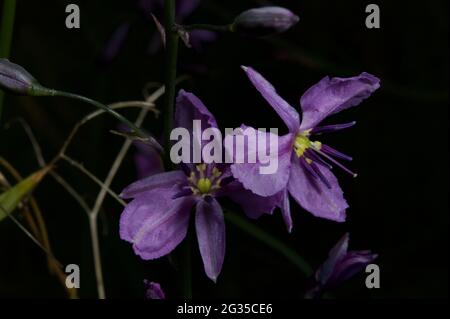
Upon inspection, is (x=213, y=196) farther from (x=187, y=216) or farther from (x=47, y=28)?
(x=47, y=28)

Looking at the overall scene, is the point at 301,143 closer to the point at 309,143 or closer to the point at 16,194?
the point at 309,143

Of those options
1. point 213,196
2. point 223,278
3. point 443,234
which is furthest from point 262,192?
point 443,234

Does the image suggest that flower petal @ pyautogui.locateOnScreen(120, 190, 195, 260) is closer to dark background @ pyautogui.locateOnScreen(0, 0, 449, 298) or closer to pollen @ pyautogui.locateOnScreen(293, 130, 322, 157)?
pollen @ pyautogui.locateOnScreen(293, 130, 322, 157)

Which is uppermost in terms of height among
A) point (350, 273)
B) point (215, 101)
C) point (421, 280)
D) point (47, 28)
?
point (47, 28)

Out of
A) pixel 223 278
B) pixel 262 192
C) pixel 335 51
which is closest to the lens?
pixel 262 192

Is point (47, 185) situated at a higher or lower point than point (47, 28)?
lower

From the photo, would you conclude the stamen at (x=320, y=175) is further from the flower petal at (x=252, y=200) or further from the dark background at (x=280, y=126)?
the dark background at (x=280, y=126)

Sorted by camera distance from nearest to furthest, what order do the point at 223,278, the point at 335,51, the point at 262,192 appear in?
the point at 262,192 < the point at 223,278 < the point at 335,51
